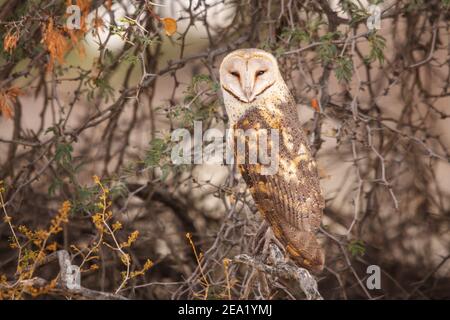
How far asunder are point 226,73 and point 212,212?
156cm

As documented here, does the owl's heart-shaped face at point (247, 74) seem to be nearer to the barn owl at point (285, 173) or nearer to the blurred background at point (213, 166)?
the barn owl at point (285, 173)

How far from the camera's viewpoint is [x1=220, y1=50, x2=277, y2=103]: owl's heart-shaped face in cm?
145

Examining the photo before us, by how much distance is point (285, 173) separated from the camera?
1546 millimetres

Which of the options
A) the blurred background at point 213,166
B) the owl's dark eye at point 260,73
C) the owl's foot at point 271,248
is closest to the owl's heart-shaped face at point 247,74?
the owl's dark eye at point 260,73

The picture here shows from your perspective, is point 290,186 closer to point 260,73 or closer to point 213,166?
point 260,73

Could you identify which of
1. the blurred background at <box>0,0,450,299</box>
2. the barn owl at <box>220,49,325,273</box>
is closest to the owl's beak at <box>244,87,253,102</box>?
the barn owl at <box>220,49,325,273</box>

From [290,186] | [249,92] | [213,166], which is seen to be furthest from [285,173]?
[213,166]

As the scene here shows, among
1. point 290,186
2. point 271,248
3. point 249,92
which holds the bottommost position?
point 271,248

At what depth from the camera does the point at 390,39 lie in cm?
287

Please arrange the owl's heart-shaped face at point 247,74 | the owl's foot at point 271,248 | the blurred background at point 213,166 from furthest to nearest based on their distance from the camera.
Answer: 1. the blurred background at point 213,166
2. the owl's foot at point 271,248
3. the owl's heart-shaped face at point 247,74

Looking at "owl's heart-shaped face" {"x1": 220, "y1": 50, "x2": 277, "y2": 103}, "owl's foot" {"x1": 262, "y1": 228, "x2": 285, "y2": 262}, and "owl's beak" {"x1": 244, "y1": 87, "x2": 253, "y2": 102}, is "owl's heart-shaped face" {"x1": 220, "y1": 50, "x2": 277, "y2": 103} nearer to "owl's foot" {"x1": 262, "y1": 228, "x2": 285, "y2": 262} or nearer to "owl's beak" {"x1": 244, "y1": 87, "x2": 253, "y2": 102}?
"owl's beak" {"x1": 244, "y1": 87, "x2": 253, "y2": 102}

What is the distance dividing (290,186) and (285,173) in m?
0.03

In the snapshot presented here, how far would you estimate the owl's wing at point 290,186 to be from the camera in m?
1.54
